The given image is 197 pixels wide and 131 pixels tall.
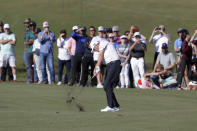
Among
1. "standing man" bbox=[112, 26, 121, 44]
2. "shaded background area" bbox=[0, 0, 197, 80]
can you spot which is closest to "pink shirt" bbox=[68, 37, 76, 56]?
"standing man" bbox=[112, 26, 121, 44]

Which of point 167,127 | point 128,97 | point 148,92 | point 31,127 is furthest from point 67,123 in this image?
point 148,92

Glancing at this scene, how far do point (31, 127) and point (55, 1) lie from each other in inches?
1907

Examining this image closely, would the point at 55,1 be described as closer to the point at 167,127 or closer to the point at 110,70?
the point at 110,70

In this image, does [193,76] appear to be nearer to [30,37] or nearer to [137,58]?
[137,58]

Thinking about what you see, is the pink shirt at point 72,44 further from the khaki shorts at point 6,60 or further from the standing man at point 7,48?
the khaki shorts at point 6,60

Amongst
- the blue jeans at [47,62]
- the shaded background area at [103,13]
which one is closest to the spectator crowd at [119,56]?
the blue jeans at [47,62]

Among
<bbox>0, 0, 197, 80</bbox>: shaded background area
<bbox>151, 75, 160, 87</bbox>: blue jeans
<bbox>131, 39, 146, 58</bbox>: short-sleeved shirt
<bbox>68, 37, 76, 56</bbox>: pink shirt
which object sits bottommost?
<bbox>151, 75, 160, 87</bbox>: blue jeans

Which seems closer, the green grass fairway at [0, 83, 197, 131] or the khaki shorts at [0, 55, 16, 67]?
the green grass fairway at [0, 83, 197, 131]

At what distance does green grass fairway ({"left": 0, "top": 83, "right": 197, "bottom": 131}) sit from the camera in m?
11.6

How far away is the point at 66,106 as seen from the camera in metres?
16.6

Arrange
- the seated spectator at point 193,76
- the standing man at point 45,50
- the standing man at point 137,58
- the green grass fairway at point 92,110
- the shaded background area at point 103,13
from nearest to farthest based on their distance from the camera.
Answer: the green grass fairway at point 92,110 → the seated spectator at point 193,76 → the standing man at point 137,58 → the standing man at point 45,50 → the shaded background area at point 103,13

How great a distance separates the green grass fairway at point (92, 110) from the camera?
11609 millimetres

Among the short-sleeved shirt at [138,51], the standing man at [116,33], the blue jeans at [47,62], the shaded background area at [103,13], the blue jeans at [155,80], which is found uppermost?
the shaded background area at [103,13]

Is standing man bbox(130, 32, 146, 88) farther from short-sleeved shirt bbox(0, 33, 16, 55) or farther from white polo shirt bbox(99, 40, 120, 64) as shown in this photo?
white polo shirt bbox(99, 40, 120, 64)
